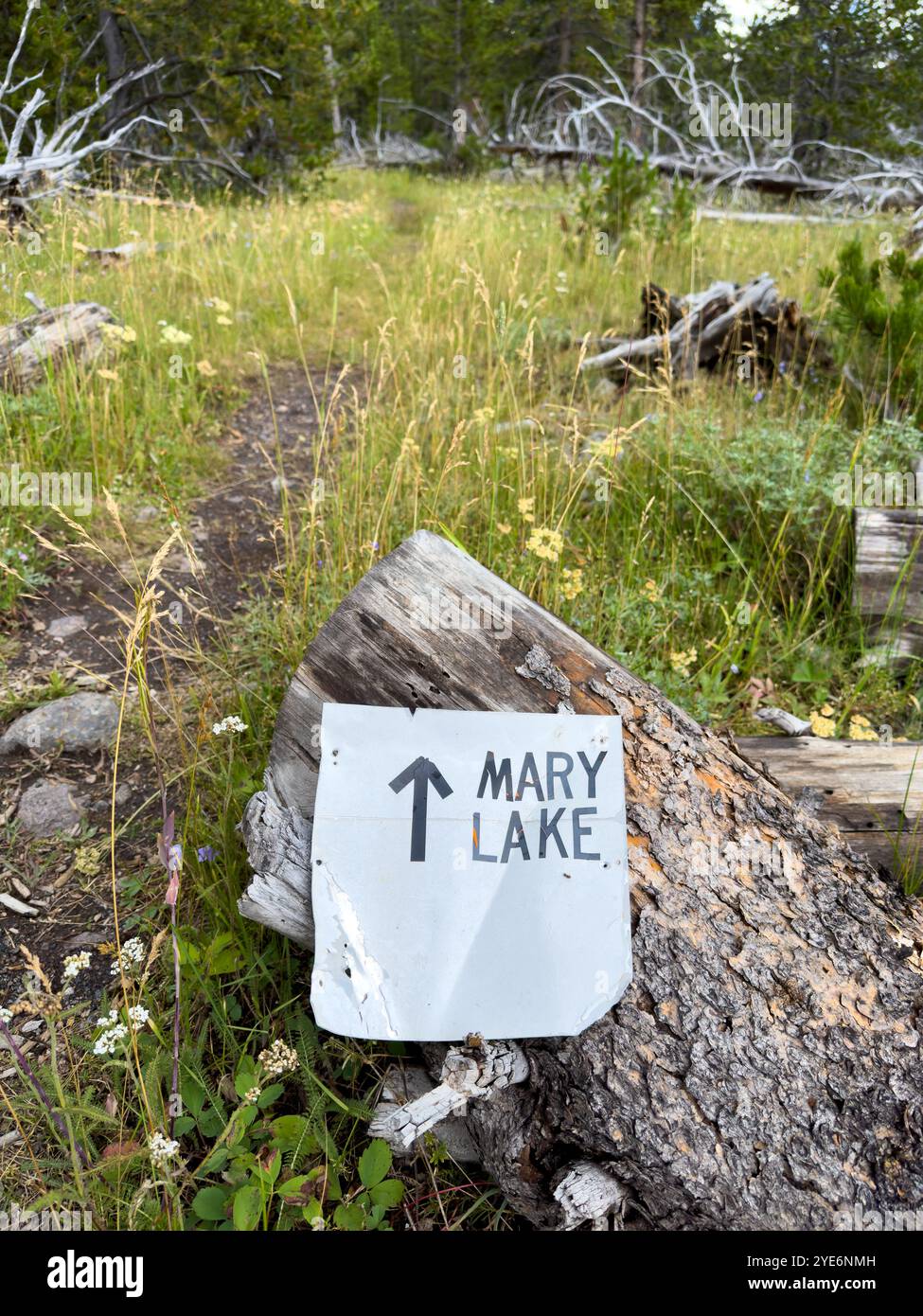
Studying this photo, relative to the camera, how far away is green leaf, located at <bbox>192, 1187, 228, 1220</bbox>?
4.65 feet

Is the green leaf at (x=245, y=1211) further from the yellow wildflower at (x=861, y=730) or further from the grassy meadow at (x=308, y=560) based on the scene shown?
the yellow wildflower at (x=861, y=730)

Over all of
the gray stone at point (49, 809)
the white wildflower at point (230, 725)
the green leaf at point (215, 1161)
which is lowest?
the green leaf at point (215, 1161)

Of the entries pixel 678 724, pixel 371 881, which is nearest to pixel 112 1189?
pixel 371 881

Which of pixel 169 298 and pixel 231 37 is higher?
pixel 231 37

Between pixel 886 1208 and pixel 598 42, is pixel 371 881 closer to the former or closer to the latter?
pixel 886 1208

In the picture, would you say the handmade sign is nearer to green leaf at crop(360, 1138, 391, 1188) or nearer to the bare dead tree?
green leaf at crop(360, 1138, 391, 1188)

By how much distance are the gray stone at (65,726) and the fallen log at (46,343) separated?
6.53 feet

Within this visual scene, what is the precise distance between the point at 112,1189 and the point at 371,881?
2.42 feet

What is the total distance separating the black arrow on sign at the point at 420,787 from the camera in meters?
1.56

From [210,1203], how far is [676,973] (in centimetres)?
96

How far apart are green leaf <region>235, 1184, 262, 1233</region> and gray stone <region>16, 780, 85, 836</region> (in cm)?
133

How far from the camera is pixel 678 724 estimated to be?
181 cm

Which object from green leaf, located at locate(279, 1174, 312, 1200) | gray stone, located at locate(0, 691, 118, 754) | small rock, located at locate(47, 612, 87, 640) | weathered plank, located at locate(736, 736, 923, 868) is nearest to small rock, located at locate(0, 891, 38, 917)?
gray stone, located at locate(0, 691, 118, 754)

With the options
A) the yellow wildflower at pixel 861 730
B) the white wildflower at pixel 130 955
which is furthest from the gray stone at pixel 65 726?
the yellow wildflower at pixel 861 730
